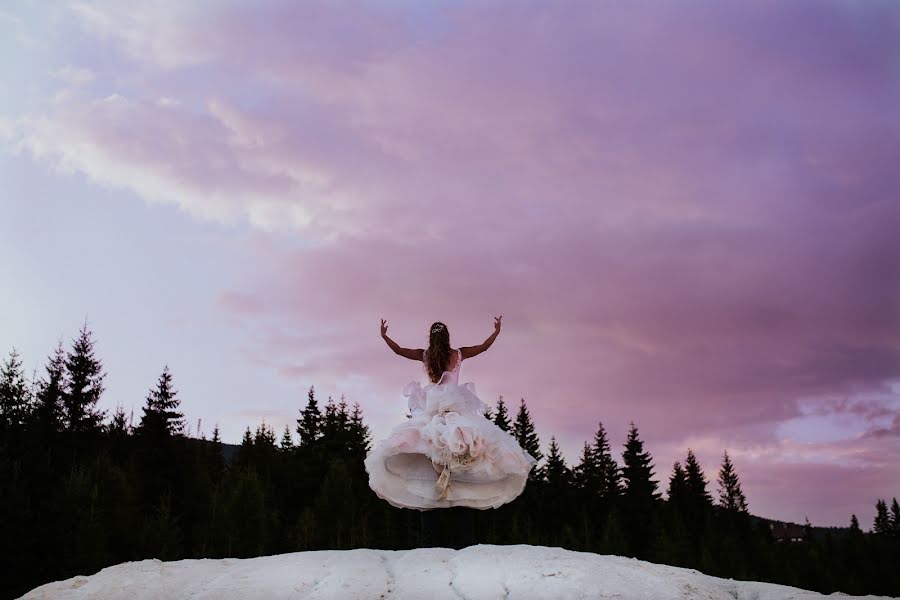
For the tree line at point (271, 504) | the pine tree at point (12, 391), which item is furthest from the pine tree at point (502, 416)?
the pine tree at point (12, 391)

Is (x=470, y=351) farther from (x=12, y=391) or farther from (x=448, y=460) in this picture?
(x=12, y=391)

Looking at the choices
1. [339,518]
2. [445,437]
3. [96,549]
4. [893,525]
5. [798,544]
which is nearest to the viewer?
[445,437]

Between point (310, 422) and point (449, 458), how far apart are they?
2466 inches

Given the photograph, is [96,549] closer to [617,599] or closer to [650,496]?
[617,599]

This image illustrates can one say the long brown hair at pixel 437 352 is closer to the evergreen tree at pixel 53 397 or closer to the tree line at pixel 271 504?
the tree line at pixel 271 504

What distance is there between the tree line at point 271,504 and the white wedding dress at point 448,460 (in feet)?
53.9

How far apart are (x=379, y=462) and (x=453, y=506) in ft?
3.22

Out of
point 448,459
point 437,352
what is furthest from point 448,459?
point 437,352

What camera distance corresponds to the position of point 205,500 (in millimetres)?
41188

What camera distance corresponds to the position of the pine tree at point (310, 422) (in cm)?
6756

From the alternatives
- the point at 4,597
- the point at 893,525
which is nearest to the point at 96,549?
the point at 4,597

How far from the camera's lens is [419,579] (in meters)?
5.35

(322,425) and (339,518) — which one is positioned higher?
(322,425)

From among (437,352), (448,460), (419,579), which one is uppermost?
(437,352)
